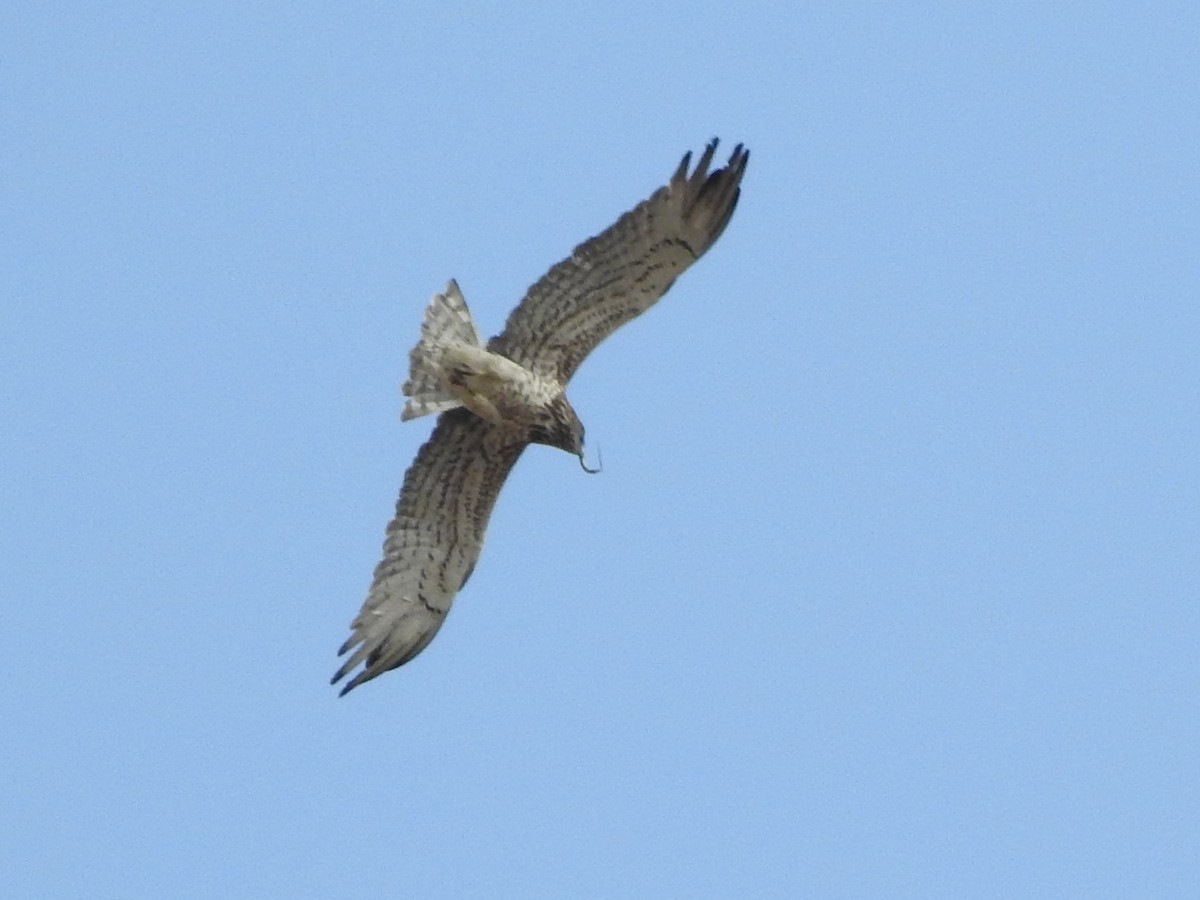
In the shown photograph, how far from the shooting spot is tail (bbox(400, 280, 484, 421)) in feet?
45.3

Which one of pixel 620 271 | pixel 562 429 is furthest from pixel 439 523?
pixel 620 271

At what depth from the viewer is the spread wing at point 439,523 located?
13.6 meters

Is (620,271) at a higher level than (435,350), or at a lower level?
higher

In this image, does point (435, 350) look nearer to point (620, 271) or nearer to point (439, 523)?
point (439, 523)

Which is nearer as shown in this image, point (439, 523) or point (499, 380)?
point (499, 380)

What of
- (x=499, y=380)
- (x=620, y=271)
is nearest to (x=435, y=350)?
(x=499, y=380)

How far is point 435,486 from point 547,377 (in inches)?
32.7

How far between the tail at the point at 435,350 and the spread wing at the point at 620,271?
215 millimetres

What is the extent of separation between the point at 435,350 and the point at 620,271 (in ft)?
3.54

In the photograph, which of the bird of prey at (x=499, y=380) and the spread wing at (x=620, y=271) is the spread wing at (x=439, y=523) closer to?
the bird of prey at (x=499, y=380)

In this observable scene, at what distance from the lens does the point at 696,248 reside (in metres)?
13.7

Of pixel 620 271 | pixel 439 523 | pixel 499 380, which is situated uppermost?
pixel 620 271

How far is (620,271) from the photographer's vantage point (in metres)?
13.7

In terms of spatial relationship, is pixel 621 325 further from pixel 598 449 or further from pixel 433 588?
pixel 433 588
